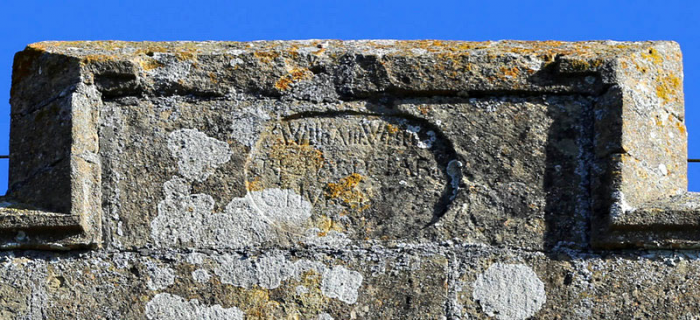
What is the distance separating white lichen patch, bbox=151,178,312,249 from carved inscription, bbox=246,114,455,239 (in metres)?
0.05

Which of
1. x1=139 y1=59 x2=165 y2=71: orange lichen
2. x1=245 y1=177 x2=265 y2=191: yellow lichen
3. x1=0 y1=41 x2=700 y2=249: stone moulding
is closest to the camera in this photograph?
x1=0 y1=41 x2=700 y2=249: stone moulding

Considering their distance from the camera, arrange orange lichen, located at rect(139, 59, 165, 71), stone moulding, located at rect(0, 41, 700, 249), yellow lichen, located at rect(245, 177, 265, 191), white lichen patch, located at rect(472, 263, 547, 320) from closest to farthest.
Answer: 1. white lichen patch, located at rect(472, 263, 547, 320)
2. stone moulding, located at rect(0, 41, 700, 249)
3. yellow lichen, located at rect(245, 177, 265, 191)
4. orange lichen, located at rect(139, 59, 165, 71)

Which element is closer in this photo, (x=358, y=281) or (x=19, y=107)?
(x=358, y=281)

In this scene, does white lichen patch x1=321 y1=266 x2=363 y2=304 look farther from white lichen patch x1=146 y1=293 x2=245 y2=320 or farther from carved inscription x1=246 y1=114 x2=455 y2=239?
white lichen patch x1=146 y1=293 x2=245 y2=320

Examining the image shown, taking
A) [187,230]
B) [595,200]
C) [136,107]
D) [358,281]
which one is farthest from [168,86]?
[595,200]

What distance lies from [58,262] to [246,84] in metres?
0.89

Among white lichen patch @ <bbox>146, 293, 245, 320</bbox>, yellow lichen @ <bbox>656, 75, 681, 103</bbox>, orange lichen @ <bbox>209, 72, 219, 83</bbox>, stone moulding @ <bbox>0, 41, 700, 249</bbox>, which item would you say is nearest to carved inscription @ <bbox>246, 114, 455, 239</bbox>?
stone moulding @ <bbox>0, 41, 700, 249</bbox>

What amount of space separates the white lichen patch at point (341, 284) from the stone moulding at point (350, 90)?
0.61 metres

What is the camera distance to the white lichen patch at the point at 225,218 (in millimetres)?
5727

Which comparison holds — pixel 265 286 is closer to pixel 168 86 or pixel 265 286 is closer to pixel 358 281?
pixel 358 281

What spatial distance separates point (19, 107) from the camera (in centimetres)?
604

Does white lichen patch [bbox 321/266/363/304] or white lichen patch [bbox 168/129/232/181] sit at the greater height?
white lichen patch [bbox 168/129/232/181]

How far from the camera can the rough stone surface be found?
5605mm

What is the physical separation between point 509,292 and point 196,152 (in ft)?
3.88
